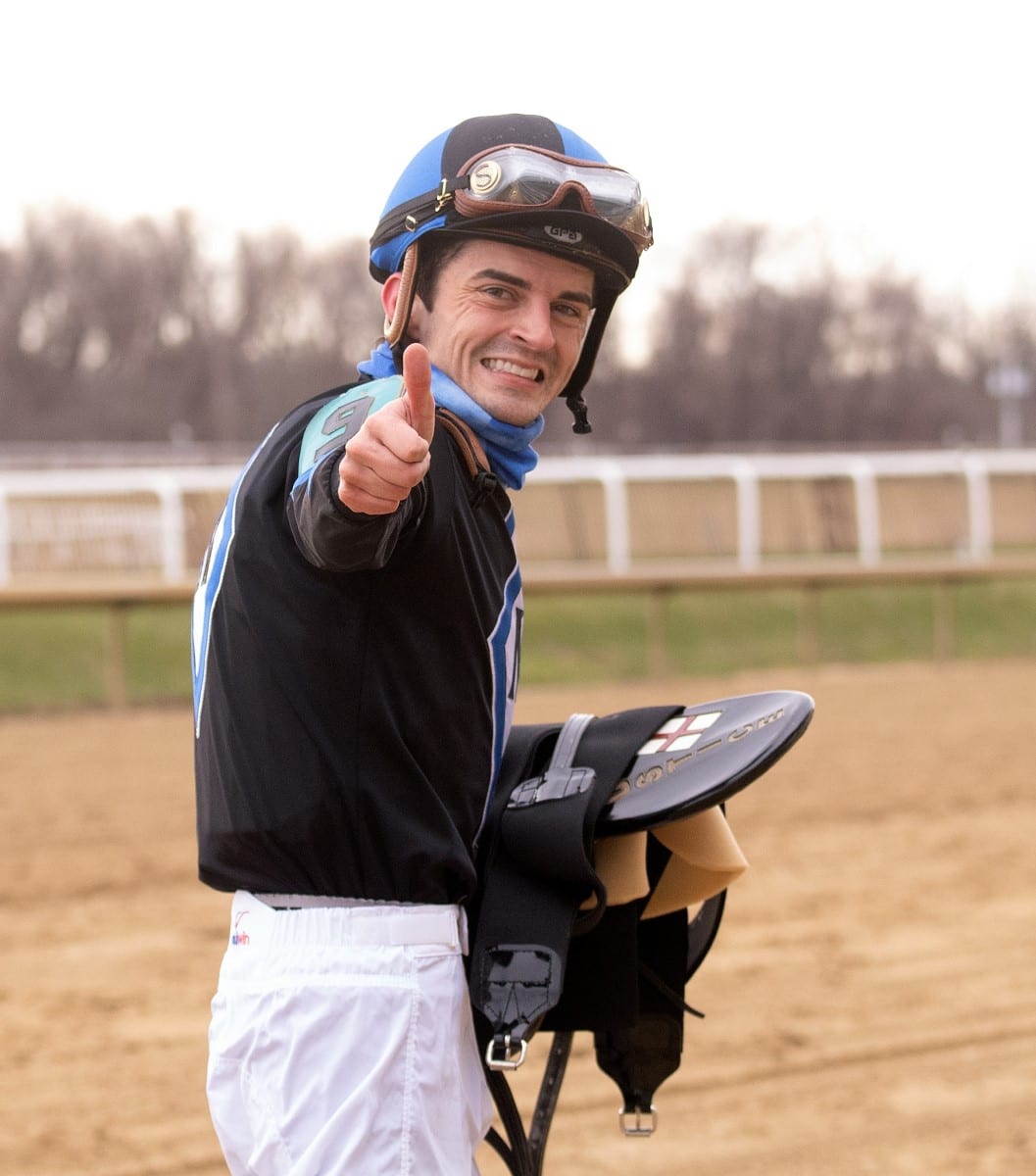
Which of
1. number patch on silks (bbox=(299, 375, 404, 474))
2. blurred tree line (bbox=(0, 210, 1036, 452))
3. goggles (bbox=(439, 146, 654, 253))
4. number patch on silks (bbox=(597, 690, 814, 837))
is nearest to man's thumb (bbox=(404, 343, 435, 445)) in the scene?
number patch on silks (bbox=(299, 375, 404, 474))

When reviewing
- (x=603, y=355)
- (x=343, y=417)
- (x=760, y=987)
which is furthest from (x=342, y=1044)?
(x=603, y=355)

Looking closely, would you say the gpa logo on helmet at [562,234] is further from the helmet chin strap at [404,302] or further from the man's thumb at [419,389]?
the man's thumb at [419,389]

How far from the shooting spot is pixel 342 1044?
1.94m

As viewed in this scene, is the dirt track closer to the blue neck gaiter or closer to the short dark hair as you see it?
the blue neck gaiter

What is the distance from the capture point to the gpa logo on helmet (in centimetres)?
209

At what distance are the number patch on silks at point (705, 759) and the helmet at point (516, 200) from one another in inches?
25.6

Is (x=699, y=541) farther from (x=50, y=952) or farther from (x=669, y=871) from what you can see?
(x=669, y=871)

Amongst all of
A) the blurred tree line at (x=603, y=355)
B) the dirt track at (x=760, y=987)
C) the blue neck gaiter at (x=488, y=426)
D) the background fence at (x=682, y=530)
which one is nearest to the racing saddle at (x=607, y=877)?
the blue neck gaiter at (x=488, y=426)

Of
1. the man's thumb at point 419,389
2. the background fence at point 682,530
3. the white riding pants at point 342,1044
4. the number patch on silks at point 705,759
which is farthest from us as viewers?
the background fence at point 682,530

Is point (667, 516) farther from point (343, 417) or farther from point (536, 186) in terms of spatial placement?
point (343, 417)

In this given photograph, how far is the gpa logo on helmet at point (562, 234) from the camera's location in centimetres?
209

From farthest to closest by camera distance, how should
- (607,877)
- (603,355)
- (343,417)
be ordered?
(603,355), (607,877), (343,417)

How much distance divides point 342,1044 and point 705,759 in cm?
59

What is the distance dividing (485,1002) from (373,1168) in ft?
0.83
